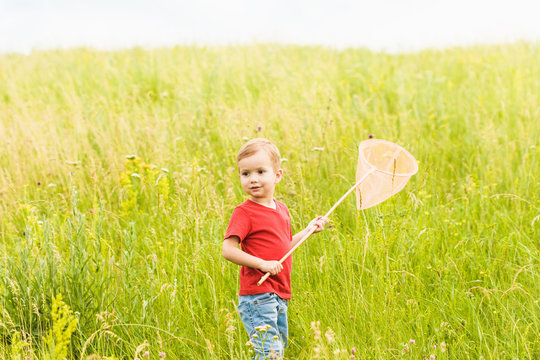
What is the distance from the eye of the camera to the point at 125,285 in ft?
9.79

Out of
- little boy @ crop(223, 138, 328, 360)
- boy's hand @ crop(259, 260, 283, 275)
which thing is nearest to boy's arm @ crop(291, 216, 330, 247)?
little boy @ crop(223, 138, 328, 360)

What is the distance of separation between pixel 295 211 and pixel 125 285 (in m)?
1.35

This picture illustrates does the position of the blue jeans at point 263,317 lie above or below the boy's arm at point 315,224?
below

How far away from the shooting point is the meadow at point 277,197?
281 centimetres

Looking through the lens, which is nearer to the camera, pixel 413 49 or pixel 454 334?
pixel 454 334

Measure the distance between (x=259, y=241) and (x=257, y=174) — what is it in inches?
12.8

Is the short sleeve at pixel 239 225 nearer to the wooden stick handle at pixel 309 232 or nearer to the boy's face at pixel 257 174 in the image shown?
the boy's face at pixel 257 174

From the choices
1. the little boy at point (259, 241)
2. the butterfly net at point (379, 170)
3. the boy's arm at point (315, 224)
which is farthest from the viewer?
the butterfly net at point (379, 170)

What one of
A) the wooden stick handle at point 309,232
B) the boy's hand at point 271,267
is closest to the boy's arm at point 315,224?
the wooden stick handle at point 309,232

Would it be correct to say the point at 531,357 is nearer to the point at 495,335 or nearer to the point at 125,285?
the point at 495,335

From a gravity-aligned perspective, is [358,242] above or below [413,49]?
below

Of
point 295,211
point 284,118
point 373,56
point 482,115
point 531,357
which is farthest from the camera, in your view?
point 373,56

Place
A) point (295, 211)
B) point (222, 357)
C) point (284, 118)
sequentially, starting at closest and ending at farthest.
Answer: point (222, 357) < point (295, 211) < point (284, 118)

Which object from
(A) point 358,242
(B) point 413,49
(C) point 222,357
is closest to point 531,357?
(A) point 358,242
